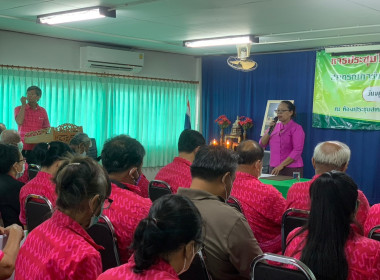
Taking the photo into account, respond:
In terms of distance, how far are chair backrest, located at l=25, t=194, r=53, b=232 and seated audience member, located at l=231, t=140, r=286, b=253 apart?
3.94 feet

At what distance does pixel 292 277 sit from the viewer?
1729mm

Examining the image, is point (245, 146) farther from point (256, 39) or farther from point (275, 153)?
point (256, 39)

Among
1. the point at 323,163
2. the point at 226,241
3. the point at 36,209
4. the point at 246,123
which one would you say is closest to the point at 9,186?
the point at 36,209

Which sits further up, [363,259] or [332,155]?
[332,155]

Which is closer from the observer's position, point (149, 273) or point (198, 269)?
point (149, 273)

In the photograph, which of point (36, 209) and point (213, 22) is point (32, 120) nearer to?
point (213, 22)

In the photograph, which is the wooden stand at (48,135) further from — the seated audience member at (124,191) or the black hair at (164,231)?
the black hair at (164,231)

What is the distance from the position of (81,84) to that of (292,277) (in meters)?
6.72

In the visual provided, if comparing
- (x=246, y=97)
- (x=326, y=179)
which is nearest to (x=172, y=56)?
(x=246, y=97)

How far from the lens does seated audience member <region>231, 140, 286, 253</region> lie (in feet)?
10.1

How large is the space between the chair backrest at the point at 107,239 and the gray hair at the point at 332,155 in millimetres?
1574

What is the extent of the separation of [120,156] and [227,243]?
989mm

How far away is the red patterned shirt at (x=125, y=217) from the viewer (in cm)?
239

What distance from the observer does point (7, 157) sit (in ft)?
11.1
